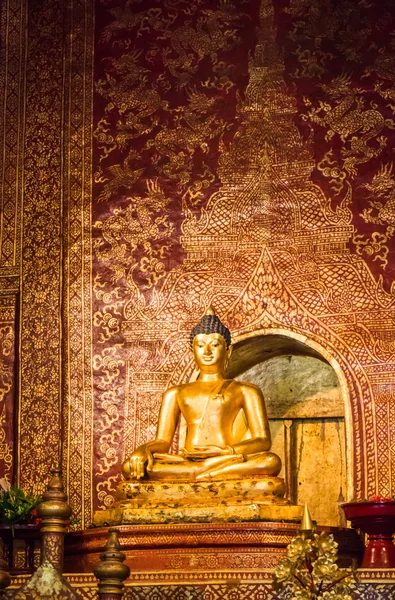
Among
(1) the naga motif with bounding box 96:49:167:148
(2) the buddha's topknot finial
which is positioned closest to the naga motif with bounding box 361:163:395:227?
(2) the buddha's topknot finial

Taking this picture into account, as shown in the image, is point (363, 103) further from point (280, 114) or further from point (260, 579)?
point (260, 579)

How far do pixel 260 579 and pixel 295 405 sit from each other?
3.46 m

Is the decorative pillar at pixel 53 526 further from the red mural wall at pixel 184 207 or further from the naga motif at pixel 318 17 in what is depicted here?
the naga motif at pixel 318 17

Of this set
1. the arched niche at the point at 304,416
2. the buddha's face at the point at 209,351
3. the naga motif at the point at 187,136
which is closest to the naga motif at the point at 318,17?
the naga motif at the point at 187,136

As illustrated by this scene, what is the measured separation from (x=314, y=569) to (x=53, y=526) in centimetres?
101

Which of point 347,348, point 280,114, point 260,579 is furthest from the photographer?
point 280,114

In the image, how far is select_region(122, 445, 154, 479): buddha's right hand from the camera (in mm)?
7500

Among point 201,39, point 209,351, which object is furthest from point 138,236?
point 201,39

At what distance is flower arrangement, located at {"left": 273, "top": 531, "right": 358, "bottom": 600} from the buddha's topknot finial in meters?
3.37

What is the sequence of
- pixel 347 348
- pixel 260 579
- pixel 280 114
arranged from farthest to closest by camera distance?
1. pixel 280 114
2. pixel 347 348
3. pixel 260 579

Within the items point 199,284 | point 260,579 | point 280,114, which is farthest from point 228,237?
point 260,579

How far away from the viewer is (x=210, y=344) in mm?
8156

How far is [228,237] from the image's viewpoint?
9.07 m

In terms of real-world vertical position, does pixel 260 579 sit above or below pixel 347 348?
below
